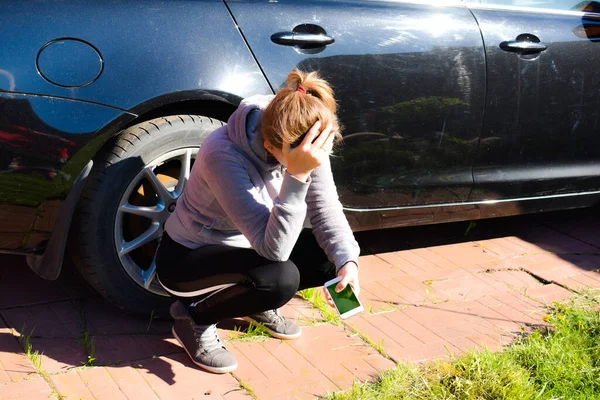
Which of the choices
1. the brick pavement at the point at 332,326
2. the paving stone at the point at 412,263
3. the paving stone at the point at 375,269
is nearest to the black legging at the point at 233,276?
the brick pavement at the point at 332,326

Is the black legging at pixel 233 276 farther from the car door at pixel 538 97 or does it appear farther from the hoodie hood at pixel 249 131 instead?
the car door at pixel 538 97

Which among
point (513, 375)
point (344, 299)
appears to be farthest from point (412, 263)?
point (344, 299)

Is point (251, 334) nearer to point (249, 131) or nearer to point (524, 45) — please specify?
point (249, 131)

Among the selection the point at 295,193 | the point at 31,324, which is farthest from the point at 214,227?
the point at 31,324

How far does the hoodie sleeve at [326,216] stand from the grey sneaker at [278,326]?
1.38 ft

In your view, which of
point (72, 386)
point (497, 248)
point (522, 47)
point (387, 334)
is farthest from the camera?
point (497, 248)

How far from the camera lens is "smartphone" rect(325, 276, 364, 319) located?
2613 millimetres

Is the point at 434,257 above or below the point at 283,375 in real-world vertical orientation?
below

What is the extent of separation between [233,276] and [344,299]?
1.19 feet

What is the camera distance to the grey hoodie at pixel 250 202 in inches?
101

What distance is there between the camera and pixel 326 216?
2.85 meters

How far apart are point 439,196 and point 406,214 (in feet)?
0.55

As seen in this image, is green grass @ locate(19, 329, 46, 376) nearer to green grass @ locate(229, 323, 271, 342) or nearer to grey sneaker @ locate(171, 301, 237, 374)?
grey sneaker @ locate(171, 301, 237, 374)

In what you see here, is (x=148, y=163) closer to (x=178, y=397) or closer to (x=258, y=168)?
(x=258, y=168)
